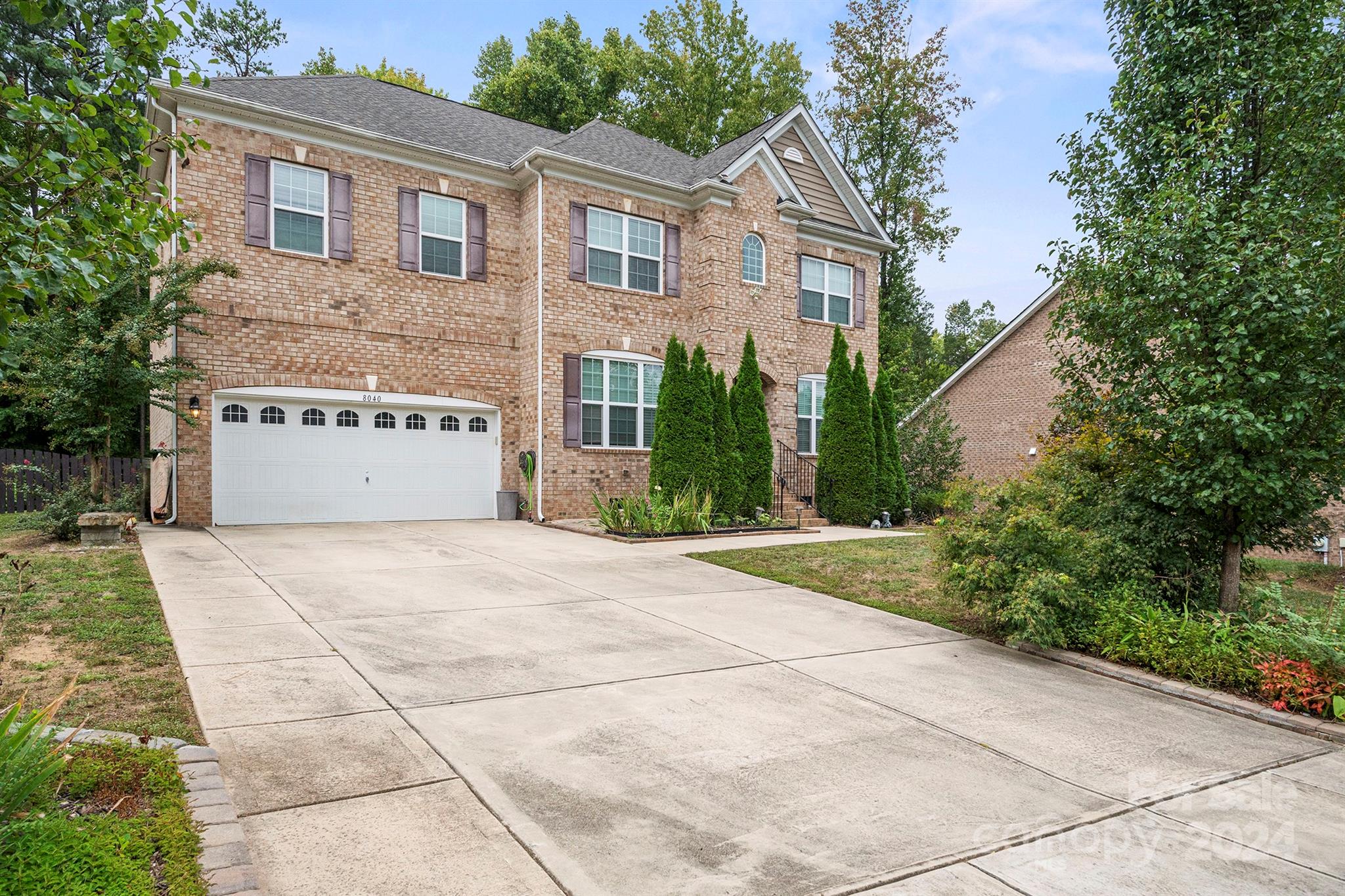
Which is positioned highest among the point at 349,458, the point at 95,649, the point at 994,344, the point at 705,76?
the point at 705,76

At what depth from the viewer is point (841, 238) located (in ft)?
64.9

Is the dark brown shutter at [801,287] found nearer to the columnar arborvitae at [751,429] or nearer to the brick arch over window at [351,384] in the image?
the columnar arborvitae at [751,429]

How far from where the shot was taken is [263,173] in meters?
13.4

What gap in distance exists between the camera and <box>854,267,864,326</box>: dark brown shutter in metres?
20.2

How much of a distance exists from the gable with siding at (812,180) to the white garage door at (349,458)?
9494 mm

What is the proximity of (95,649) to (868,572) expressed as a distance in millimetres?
7694

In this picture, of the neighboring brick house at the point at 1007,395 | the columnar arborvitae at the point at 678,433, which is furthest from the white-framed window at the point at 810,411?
the neighboring brick house at the point at 1007,395

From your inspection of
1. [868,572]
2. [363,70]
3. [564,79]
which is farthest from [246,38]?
[868,572]

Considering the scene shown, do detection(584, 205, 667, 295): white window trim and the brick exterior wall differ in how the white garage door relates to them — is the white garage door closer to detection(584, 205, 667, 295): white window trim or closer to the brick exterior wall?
the brick exterior wall

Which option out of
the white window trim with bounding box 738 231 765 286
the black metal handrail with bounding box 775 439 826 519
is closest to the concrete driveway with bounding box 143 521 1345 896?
the black metal handrail with bounding box 775 439 826 519

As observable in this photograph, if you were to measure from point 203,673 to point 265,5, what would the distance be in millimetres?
34759

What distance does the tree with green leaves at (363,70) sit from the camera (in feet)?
98.0

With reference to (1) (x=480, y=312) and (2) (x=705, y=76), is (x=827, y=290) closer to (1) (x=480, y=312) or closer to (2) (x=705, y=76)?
(1) (x=480, y=312)

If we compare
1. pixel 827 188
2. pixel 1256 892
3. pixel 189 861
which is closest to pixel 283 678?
pixel 189 861
